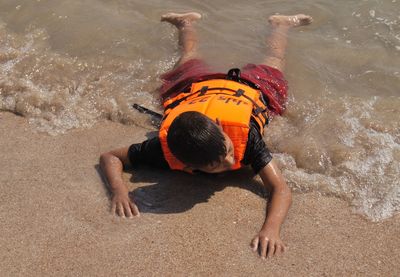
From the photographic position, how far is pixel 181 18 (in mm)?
5223

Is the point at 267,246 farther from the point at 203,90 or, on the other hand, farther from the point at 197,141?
the point at 203,90

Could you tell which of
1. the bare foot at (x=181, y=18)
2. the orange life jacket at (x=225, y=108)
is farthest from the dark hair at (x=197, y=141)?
the bare foot at (x=181, y=18)

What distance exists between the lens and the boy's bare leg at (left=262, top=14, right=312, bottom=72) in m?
4.63

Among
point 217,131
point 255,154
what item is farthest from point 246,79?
point 217,131

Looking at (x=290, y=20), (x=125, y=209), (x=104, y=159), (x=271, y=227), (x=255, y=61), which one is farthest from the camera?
(x=290, y=20)

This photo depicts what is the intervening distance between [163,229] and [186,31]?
2450 mm

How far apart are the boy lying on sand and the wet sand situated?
0.09 metres

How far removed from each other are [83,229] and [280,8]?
3.28m

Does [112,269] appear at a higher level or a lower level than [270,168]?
lower

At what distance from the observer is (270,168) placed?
332cm

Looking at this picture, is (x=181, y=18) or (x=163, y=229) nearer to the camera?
(x=163, y=229)

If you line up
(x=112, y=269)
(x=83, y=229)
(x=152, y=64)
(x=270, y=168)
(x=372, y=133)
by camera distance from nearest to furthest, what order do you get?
1. (x=112, y=269)
2. (x=83, y=229)
3. (x=270, y=168)
4. (x=372, y=133)
5. (x=152, y=64)

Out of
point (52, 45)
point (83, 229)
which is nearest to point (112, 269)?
point (83, 229)

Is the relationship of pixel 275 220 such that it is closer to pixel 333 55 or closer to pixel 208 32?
pixel 333 55
